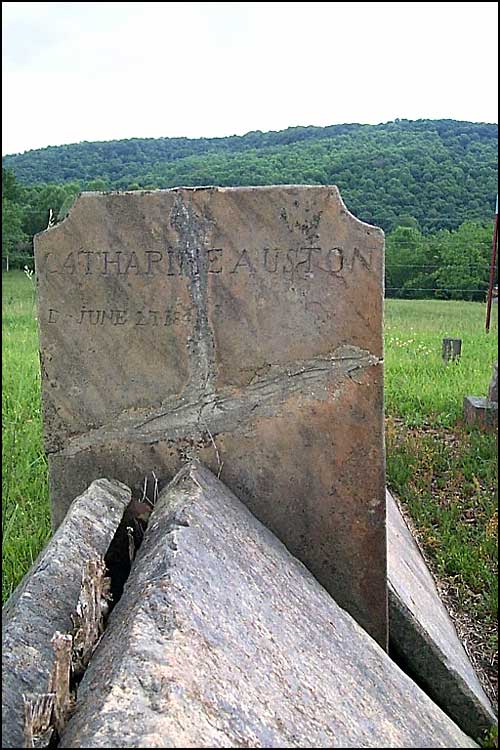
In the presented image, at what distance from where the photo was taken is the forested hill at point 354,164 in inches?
340

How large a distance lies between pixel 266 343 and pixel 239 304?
145 millimetres

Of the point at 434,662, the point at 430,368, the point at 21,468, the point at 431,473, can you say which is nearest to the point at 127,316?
the point at 434,662

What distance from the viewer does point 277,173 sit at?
29.1ft

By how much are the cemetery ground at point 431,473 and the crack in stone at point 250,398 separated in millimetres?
1137

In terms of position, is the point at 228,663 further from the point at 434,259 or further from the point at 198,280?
the point at 434,259

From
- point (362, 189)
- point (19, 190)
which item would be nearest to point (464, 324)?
point (362, 189)

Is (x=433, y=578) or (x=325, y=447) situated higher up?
(x=325, y=447)

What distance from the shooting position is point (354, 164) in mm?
10578

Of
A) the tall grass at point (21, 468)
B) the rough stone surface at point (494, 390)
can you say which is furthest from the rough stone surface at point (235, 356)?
the rough stone surface at point (494, 390)

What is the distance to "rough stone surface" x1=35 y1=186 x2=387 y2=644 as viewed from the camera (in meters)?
2.41

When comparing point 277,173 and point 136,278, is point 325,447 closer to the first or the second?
point 136,278

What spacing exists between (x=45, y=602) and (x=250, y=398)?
3.20ft

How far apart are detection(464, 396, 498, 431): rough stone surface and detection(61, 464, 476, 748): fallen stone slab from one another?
3824 mm

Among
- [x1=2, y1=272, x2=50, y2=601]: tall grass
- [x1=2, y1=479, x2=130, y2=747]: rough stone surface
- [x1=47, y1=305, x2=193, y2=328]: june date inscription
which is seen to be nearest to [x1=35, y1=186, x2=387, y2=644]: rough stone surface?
[x1=47, y1=305, x2=193, y2=328]: june date inscription
